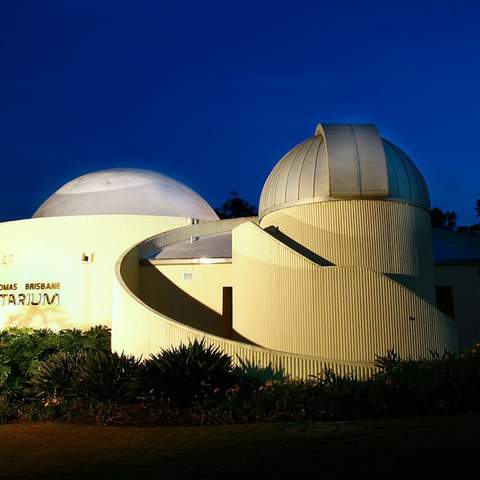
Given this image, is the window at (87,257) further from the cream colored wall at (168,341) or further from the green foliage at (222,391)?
the green foliage at (222,391)

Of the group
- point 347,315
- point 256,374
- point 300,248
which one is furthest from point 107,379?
point 300,248

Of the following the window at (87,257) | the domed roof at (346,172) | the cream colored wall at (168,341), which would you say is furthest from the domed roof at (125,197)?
the domed roof at (346,172)

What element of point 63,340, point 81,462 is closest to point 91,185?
point 63,340

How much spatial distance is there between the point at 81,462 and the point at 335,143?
1077cm

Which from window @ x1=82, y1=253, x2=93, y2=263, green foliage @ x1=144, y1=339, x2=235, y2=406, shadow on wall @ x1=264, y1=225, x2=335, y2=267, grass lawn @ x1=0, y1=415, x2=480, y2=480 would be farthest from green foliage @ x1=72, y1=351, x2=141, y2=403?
window @ x1=82, y1=253, x2=93, y2=263

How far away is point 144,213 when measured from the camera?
2384 centimetres

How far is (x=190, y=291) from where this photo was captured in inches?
725

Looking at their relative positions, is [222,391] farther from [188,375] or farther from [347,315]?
[347,315]

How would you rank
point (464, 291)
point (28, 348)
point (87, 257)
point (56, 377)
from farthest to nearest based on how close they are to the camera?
point (87, 257) → point (464, 291) → point (28, 348) → point (56, 377)

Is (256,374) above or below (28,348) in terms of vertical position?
below

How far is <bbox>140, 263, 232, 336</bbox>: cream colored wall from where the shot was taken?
59.7 ft

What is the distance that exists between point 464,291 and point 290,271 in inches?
294

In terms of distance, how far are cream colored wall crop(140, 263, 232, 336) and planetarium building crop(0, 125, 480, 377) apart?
3cm

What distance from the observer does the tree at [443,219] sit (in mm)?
44688
